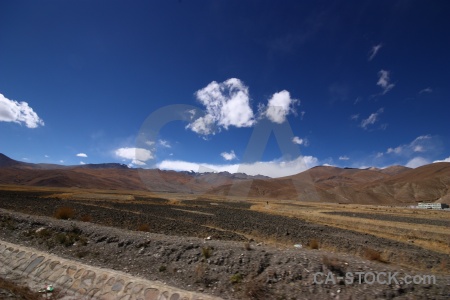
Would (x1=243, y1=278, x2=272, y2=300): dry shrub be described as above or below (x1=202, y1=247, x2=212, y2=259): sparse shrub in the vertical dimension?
below

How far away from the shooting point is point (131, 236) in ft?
48.6

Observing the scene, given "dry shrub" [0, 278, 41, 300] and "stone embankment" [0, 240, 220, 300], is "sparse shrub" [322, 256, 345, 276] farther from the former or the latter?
"dry shrub" [0, 278, 41, 300]

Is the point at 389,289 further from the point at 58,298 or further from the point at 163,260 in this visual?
the point at 58,298

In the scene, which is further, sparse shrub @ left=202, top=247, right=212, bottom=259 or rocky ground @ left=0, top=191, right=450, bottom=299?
sparse shrub @ left=202, top=247, right=212, bottom=259

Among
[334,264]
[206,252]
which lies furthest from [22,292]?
[334,264]

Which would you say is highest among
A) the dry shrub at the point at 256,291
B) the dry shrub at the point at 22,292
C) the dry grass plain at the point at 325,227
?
the dry grass plain at the point at 325,227

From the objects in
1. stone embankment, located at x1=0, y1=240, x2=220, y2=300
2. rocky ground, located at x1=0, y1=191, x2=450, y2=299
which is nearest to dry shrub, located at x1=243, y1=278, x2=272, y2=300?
rocky ground, located at x1=0, y1=191, x2=450, y2=299

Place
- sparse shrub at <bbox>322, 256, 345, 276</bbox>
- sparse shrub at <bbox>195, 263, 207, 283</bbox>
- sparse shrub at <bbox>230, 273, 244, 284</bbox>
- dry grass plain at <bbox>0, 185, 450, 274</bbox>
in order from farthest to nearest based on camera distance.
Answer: dry grass plain at <bbox>0, 185, 450, 274</bbox> < sparse shrub at <bbox>195, 263, 207, 283</bbox> < sparse shrub at <bbox>230, 273, 244, 284</bbox> < sparse shrub at <bbox>322, 256, 345, 276</bbox>

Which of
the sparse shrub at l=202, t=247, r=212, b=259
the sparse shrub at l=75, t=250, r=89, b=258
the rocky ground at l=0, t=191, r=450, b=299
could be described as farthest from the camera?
the sparse shrub at l=75, t=250, r=89, b=258

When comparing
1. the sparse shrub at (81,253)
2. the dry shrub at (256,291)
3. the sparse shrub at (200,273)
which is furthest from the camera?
the sparse shrub at (81,253)

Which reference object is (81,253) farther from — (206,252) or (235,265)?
(235,265)

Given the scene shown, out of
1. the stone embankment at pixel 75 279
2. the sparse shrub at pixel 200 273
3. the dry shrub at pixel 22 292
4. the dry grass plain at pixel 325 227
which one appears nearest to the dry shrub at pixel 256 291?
the stone embankment at pixel 75 279

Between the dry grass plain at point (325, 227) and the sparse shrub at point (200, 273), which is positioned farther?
the dry grass plain at point (325, 227)

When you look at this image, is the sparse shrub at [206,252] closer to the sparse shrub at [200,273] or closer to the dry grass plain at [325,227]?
the sparse shrub at [200,273]
